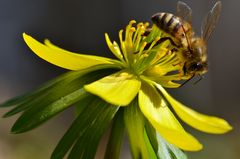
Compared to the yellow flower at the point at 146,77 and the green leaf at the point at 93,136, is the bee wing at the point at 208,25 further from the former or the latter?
the green leaf at the point at 93,136

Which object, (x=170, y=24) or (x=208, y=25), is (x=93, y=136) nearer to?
(x=170, y=24)

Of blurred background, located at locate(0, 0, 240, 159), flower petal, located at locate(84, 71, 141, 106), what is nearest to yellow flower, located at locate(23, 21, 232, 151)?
flower petal, located at locate(84, 71, 141, 106)

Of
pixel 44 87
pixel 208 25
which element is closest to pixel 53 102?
pixel 44 87

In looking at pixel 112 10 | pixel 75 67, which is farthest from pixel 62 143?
pixel 112 10

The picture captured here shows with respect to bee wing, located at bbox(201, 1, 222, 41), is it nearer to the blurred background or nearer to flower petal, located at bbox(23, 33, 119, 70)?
flower petal, located at bbox(23, 33, 119, 70)

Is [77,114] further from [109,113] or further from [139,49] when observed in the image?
[139,49]
